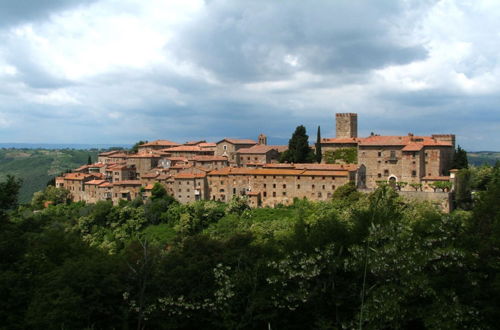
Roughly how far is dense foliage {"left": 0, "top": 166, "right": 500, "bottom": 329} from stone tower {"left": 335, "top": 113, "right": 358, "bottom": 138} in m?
47.1

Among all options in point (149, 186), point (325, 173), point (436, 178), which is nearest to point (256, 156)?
point (325, 173)

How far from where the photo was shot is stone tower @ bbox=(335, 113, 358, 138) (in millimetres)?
66875

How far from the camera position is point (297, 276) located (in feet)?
57.8

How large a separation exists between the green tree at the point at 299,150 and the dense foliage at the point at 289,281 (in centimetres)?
3910

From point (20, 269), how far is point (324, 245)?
12216 millimetres

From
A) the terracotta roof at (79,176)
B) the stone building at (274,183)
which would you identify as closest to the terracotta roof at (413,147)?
the stone building at (274,183)

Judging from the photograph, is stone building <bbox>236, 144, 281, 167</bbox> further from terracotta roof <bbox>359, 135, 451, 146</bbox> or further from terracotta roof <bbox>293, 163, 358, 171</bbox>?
terracotta roof <bbox>359, 135, 451, 146</bbox>

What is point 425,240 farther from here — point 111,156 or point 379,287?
point 111,156

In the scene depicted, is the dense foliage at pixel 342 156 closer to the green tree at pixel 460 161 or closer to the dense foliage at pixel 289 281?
the green tree at pixel 460 161

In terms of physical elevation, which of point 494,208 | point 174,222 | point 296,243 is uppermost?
point 494,208

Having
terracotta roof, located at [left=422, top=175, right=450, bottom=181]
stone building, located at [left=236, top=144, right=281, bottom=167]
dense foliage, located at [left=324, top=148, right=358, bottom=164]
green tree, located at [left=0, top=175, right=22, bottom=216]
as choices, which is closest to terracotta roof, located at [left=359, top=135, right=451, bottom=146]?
dense foliage, located at [left=324, top=148, right=358, bottom=164]

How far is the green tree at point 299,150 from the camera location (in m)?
60.7

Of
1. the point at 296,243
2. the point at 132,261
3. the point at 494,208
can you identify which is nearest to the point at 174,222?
the point at 132,261

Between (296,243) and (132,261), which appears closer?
(296,243)
